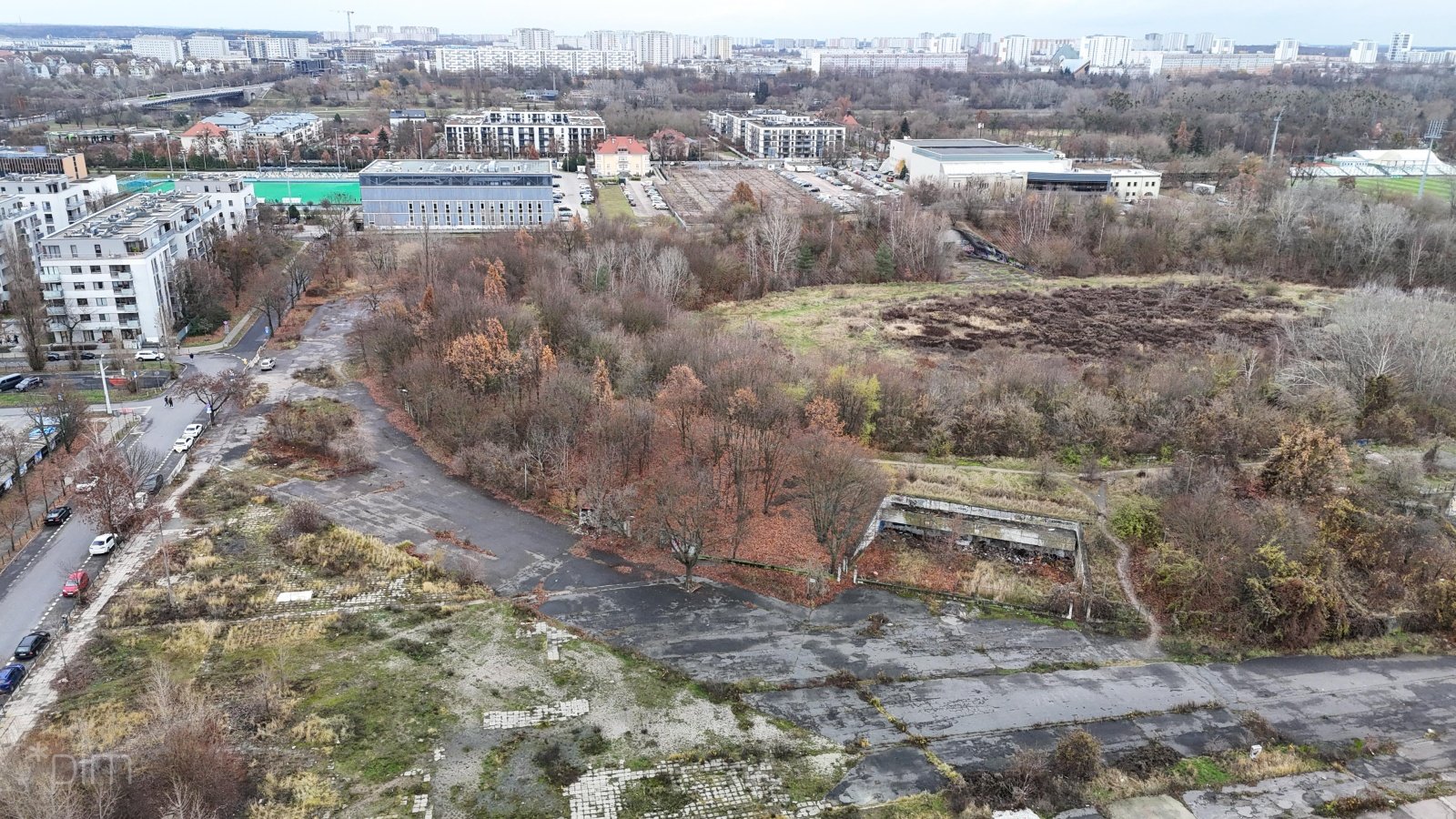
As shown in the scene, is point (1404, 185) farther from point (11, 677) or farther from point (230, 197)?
point (11, 677)

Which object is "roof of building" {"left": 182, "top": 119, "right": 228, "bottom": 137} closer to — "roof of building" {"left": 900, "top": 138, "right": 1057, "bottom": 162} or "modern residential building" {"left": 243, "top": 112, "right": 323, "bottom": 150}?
"modern residential building" {"left": 243, "top": 112, "right": 323, "bottom": 150}

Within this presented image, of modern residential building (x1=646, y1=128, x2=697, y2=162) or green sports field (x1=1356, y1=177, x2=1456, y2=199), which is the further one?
modern residential building (x1=646, y1=128, x2=697, y2=162)

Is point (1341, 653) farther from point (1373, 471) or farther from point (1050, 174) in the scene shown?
point (1050, 174)

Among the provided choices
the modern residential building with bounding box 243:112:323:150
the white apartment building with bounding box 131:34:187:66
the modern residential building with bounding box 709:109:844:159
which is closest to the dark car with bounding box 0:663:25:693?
the modern residential building with bounding box 243:112:323:150

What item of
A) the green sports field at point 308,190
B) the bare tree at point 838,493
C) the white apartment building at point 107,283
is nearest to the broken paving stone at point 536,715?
the bare tree at point 838,493

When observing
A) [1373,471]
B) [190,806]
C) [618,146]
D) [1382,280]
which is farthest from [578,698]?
[618,146]

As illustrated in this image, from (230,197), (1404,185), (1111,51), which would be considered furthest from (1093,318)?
(1111,51)
